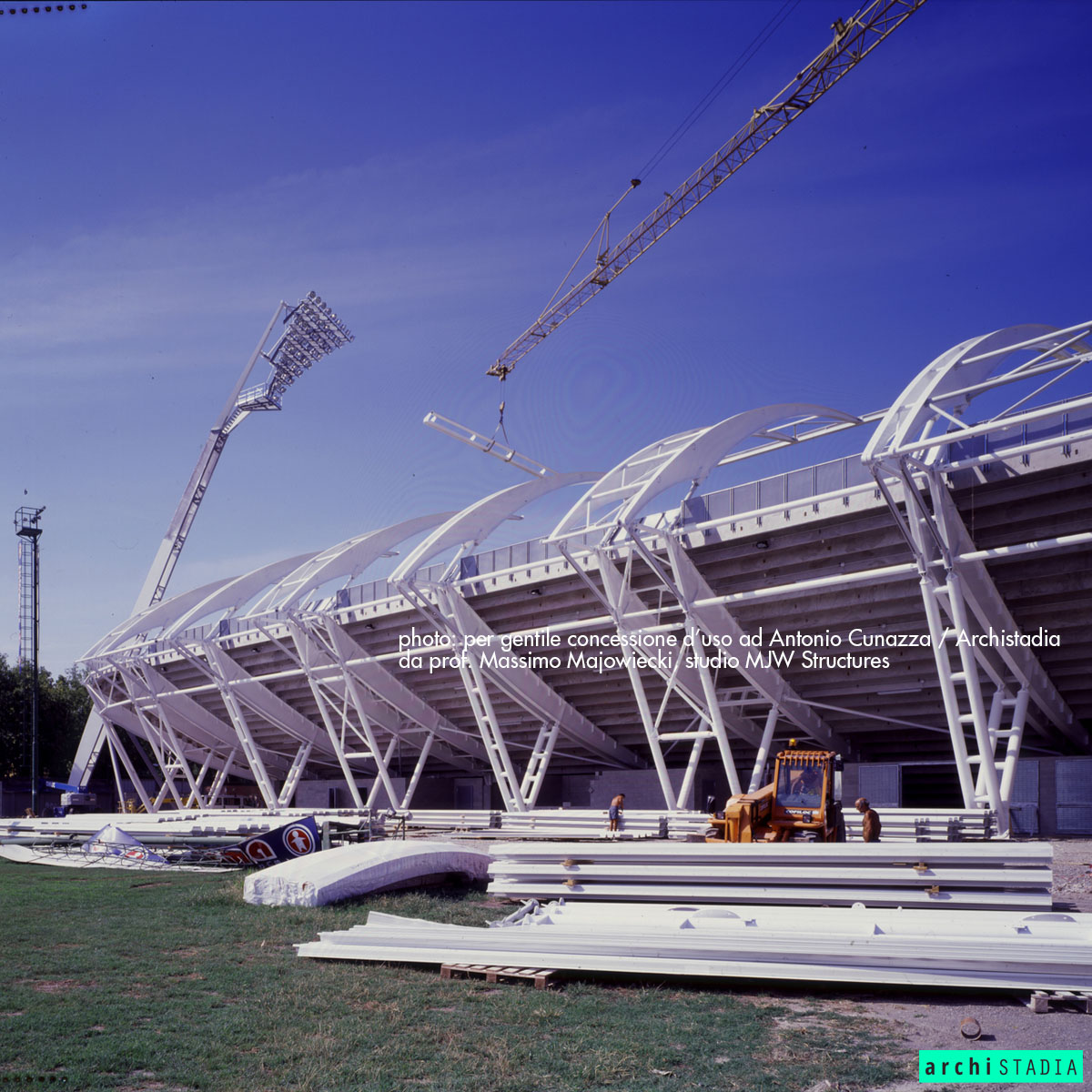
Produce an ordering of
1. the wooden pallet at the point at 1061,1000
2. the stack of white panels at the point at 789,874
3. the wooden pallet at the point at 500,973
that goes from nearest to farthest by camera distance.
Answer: the wooden pallet at the point at 1061,1000
the wooden pallet at the point at 500,973
the stack of white panels at the point at 789,874

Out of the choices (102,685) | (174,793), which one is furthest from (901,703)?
(102,685)

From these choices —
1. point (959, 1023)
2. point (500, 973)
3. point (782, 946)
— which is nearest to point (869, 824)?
point (782, 946)

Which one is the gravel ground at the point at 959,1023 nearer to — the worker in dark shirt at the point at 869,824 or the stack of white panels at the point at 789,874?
the stack of white panels at the point at 789,874

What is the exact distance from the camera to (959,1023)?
930 cm

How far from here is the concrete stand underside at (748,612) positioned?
22641 millimetres

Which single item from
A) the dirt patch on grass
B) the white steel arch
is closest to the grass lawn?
Result: the dirt patch on grass

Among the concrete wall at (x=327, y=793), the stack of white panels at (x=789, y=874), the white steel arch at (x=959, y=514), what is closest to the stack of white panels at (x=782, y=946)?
the stack of white panels at (x=789, y=874)

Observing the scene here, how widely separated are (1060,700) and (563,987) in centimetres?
2111

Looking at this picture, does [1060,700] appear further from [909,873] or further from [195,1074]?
[195,1074]

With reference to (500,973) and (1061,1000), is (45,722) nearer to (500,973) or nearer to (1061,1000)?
(500,973)

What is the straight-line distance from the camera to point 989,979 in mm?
9789

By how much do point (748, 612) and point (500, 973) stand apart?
1857cm

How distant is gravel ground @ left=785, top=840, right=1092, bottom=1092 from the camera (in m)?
8.30

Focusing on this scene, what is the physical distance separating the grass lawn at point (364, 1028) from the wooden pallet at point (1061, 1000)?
4.73 feet
